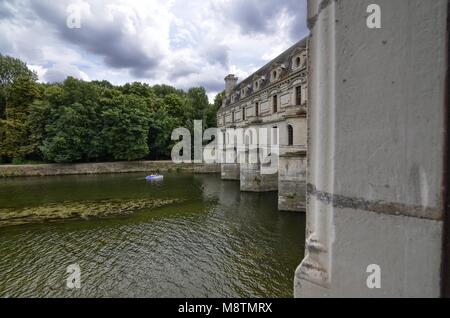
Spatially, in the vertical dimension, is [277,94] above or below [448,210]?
above

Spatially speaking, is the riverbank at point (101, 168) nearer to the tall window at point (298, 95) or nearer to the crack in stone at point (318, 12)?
the tall window at point (298, 95)

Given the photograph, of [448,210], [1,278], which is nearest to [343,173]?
[448,210]

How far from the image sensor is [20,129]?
34.4 m

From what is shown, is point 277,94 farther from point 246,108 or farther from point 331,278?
point 331,278

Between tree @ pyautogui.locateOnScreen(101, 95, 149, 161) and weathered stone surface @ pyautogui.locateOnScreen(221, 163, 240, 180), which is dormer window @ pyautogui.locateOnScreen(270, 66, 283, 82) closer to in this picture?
weathered stone surface @ pyautogui.locateOnScreen(221, 163, 240, 180)

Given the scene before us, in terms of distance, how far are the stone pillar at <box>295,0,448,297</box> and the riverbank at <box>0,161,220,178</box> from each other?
32067mm

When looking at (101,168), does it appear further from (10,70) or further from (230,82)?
(10,70)

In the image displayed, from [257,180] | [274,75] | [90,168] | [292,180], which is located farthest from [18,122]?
[292,180]

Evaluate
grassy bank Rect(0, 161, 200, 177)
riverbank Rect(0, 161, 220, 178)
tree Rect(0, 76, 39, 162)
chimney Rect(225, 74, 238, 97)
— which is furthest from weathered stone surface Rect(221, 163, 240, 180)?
tree Rect(0, 76, 39, 162)

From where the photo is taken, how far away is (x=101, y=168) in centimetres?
3438

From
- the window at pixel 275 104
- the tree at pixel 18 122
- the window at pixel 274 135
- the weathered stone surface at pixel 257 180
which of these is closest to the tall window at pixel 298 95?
the window at pixel 274 135

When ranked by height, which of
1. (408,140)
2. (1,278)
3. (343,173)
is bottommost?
(1,278)

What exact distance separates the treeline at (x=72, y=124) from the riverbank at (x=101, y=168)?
123 cm

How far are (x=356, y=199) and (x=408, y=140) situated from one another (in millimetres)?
406
